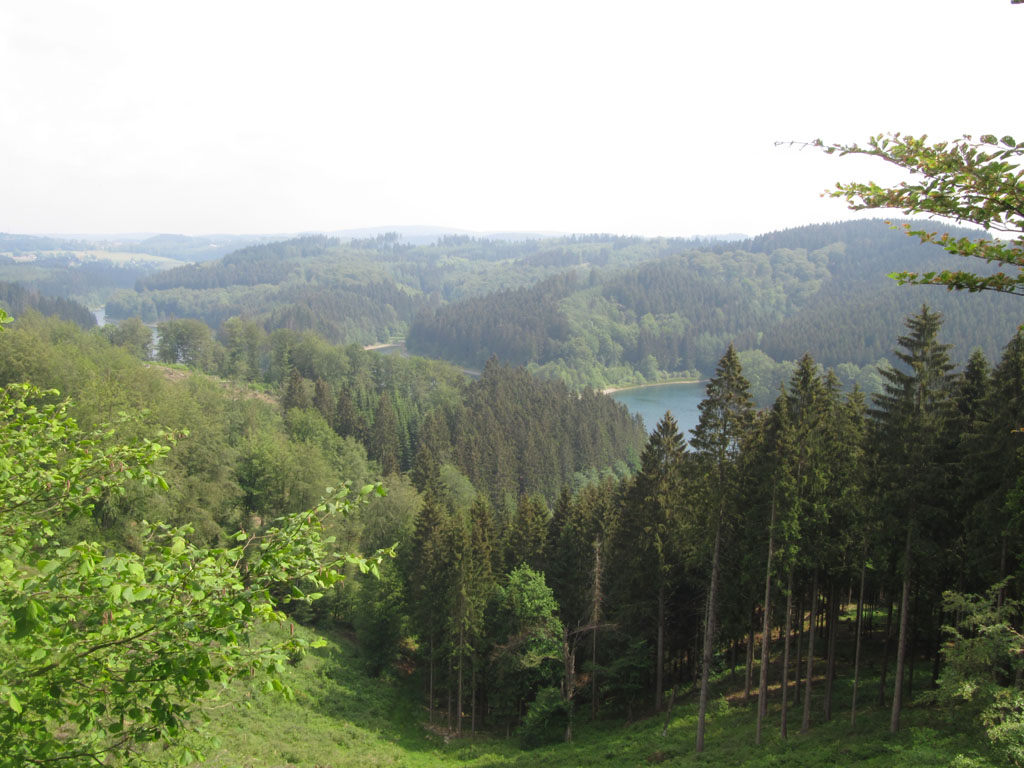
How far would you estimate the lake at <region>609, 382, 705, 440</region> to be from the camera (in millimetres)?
121938

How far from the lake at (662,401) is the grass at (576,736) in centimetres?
8528

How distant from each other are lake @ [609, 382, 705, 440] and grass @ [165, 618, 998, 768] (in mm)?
85281

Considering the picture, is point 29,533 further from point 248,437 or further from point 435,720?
point 248,437

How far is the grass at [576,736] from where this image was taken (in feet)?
57.5

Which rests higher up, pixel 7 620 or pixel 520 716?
pixel 7 620

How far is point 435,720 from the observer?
31.5 m

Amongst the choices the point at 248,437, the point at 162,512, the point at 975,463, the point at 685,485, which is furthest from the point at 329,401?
the point at 975,463

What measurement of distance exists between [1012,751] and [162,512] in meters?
32.3

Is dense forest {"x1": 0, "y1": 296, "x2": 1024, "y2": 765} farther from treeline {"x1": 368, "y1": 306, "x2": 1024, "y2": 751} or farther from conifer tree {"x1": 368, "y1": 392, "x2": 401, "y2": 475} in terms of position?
conifer tree {"x1": 368, "y1": 392, "x2": 401, "y2": 475}

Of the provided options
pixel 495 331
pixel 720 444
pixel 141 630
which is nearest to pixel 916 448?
pixel 720 444

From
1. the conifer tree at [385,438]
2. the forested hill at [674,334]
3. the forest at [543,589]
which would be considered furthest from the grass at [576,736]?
the forested hill at [674,334]

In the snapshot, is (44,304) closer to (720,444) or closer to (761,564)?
(720,444)

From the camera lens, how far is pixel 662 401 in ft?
473

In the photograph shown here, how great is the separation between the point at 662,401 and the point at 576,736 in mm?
121587
